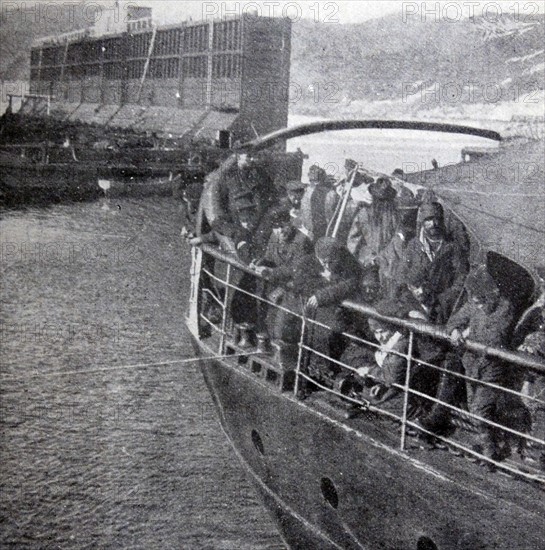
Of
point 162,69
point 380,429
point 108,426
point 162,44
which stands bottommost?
point 108,426

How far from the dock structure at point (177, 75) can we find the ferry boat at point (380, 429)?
17.6 meters

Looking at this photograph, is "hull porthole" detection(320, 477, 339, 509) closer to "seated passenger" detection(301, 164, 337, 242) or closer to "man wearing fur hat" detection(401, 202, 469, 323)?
"man wearing fur hat" detection(401, 202, 469, 323)

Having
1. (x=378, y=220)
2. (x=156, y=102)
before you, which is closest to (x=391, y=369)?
(x=378, y=220)

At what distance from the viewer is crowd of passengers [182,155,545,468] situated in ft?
13.1

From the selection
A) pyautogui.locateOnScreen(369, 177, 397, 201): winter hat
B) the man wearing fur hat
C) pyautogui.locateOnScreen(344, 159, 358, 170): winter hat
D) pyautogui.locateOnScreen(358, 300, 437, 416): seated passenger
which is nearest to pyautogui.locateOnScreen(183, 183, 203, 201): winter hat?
pyautogui.locateOnScreen(344, 159, 358, 170): winter hat

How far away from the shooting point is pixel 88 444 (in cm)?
769

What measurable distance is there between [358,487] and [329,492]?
0.56 metres

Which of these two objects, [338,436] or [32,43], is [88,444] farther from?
[32,43]

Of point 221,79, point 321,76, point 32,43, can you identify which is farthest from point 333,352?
point 32,43

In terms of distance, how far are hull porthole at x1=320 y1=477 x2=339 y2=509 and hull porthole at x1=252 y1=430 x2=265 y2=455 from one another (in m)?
1.08

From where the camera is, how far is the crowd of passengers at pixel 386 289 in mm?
4008

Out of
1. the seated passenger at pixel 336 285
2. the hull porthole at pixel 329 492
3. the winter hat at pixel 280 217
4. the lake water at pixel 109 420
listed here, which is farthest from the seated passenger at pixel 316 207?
the hull porthole at pixel 329 492

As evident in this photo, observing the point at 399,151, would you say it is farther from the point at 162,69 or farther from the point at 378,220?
the point at 162,69

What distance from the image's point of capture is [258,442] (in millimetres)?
6250
